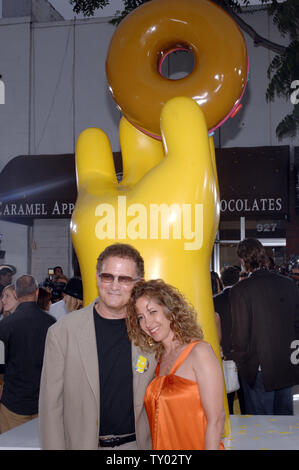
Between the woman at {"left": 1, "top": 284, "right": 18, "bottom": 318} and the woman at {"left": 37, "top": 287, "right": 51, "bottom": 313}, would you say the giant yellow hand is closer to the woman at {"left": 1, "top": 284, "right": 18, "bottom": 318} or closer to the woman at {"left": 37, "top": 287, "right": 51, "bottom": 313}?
the woman at {"left": 37, "top": 287, "right": 51, "bottom": 313}

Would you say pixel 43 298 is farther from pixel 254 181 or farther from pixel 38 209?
pixel 254 181

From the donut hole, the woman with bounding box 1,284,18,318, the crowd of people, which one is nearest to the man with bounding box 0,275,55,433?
the woman with bounding box 1,284,18,318

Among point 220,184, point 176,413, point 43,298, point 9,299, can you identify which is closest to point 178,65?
point 220,184

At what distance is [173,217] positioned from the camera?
332 cm

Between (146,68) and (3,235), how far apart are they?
9.23m

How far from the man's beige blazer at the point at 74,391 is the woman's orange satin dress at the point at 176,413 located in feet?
0.33

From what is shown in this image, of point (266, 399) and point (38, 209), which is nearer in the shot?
point (266, 399)

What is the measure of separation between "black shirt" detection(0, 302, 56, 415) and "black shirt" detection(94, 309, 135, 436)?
6.19 feet

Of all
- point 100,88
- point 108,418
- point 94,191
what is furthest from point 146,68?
point 100,88

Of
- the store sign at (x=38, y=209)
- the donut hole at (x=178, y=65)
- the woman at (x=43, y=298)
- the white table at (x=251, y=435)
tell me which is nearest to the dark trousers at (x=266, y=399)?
the white table at (x=251, y=435)

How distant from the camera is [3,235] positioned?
12.2m

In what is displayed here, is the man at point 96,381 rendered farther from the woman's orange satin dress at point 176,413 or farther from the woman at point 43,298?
the woman at point 43,298

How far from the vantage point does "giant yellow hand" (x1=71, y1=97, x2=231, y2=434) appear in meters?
3.34

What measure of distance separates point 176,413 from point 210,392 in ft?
0.62
